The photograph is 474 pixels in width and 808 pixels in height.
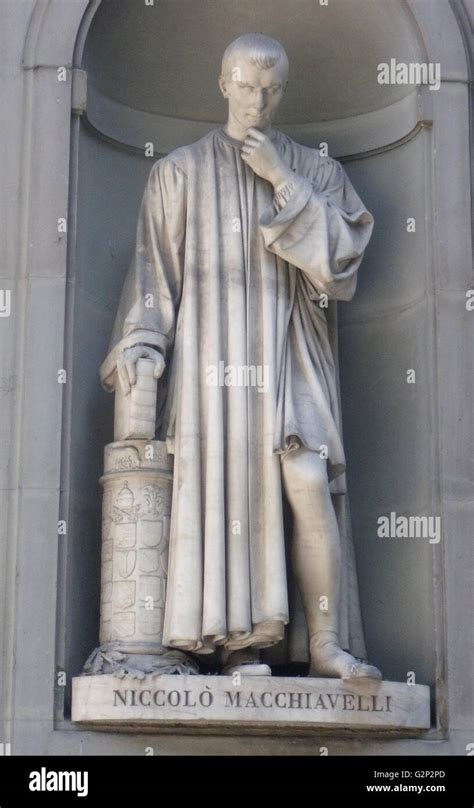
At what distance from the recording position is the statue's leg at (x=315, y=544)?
9.93m

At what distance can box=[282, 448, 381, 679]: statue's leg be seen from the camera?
32.6 feet

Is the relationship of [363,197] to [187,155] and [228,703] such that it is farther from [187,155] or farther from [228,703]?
[228,703]

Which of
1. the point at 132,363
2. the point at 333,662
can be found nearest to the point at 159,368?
the point at 132,363

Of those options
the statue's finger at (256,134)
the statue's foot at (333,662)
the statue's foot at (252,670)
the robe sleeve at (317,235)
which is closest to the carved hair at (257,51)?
the statue's finger at (256,134)

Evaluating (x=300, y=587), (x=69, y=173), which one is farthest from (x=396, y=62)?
(x=300, y=587)

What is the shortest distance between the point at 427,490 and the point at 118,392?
1483mm

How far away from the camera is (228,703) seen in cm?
952

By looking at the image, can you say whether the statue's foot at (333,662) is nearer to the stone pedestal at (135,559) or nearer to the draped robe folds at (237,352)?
the draped robe folds at (237,352)

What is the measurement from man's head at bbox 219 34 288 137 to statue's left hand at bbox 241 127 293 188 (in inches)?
5.7

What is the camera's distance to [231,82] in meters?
10.4

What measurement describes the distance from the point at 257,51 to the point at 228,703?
2.98m

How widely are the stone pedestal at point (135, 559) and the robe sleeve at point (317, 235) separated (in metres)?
1.06

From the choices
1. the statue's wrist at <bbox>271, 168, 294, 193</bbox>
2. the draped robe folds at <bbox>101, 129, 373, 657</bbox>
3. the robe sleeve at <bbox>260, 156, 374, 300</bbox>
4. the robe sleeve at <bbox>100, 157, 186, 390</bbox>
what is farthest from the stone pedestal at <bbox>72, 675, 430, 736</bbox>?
the statue's wrist at <bbox>271, 168, 294, 193</bbox>

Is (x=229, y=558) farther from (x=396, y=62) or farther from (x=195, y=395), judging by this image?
(x=396, y=62)
